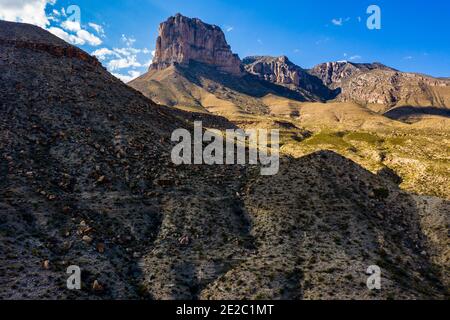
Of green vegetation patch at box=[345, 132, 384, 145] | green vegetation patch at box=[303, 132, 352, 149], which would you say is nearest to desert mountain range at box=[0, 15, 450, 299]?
green vegetation patch at box=[303, 132, 352, 149]

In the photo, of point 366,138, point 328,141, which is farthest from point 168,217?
point 366,138

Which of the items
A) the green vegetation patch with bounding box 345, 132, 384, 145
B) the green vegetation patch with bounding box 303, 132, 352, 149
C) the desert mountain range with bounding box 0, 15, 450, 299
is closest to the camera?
the desert mountain range with bounding box 0, 15, 450, 299

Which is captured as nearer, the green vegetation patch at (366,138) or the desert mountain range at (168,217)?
the desert mountain range at (168,217)

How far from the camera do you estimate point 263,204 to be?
59062 millimetres

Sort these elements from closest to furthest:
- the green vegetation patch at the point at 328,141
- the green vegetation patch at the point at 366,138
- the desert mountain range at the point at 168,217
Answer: the desert mountain range at the point at 168,217, the green vegetation patch at the point at 328,141, the green vegetation patch at the point at 366,138

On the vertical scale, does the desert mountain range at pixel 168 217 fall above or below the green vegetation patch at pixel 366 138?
below

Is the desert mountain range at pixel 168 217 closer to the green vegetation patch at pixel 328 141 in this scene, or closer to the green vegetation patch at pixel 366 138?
the green vegetation patch at pixel 328 141

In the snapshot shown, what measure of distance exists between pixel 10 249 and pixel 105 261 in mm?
9086

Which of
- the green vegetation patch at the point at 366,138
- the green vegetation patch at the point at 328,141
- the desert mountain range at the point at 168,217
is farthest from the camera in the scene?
the green vegetation patch at the point at 366,138

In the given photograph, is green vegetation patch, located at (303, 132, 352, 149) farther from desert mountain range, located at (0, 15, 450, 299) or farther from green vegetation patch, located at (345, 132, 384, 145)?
desert mountain range, located at (0, 15, 450, 299)

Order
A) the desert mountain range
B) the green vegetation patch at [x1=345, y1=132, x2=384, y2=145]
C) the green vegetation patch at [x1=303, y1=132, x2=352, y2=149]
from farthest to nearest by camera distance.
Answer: the green vegetation patch at [x1=345, y1=132, x2=384, y2=145] < the green vegetation patch at [x1=303, y1=132, x2=352, y2=149] < the desert mountain range

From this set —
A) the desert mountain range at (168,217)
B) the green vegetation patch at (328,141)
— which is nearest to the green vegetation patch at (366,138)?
the green vegetation patch at (328,141)

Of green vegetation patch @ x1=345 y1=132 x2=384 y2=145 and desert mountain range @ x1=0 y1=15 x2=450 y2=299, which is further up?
green vegetation patch @ x1=345 y1=132 x2=384 y2=145
